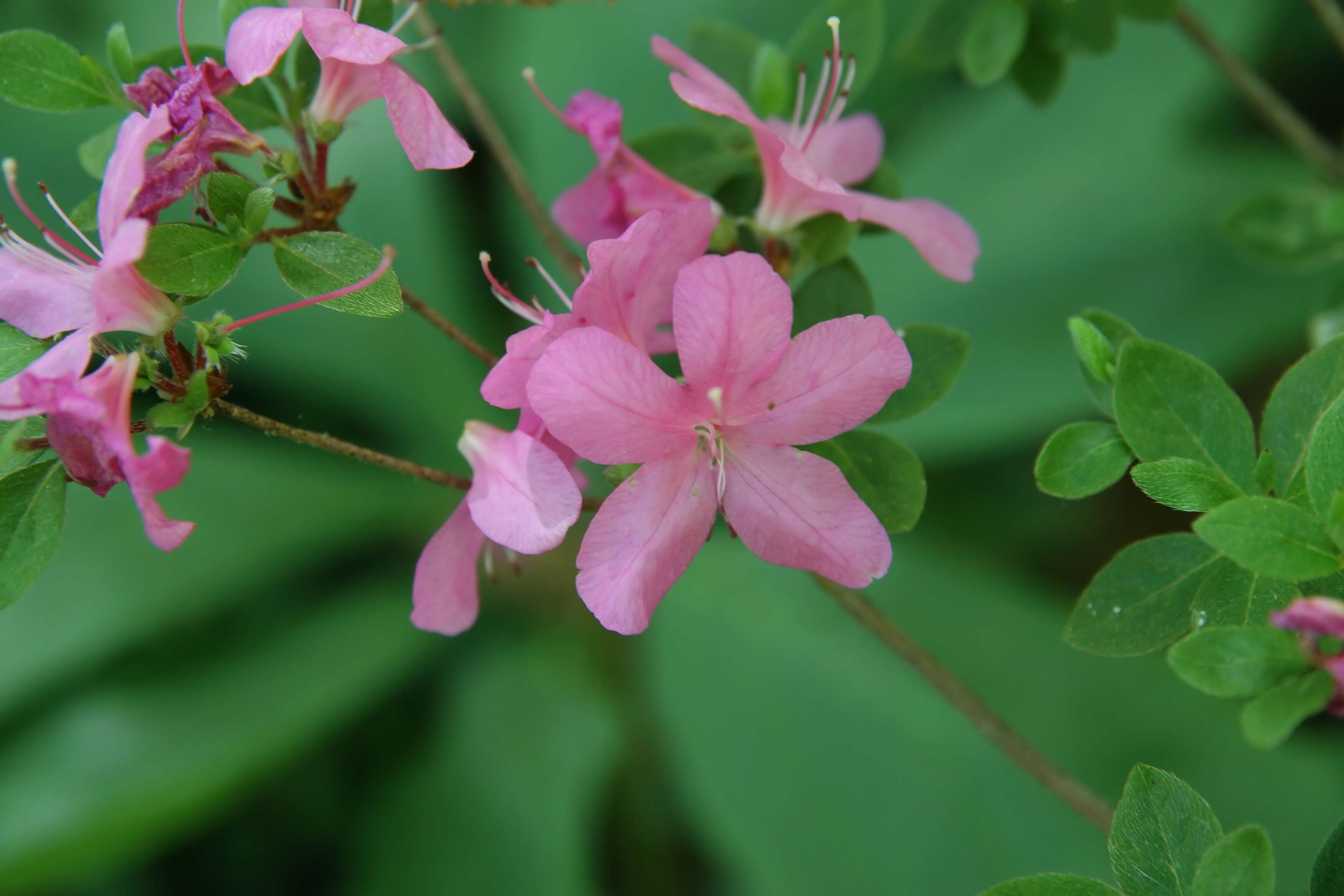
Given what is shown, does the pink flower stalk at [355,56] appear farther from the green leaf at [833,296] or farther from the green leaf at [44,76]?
the green leaf at [833,296]

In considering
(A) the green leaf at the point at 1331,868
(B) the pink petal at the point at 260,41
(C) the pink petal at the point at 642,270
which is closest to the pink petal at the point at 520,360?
(C) the pink petal at the point at 642,270

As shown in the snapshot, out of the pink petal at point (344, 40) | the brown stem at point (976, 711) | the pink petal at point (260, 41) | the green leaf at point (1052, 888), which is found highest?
the pink petal at point (344, 40)

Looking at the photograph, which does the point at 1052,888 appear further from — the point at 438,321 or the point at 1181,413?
the point at 438,321

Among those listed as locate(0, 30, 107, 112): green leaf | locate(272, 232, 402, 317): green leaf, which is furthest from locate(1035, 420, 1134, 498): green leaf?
locate(0, 30, 107, 112): green leaf

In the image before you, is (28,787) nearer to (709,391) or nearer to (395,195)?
(395,195)

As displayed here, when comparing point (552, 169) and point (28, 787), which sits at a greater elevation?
point (552, 169)

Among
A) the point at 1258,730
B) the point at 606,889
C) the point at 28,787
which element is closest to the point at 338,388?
the point at 28,787
